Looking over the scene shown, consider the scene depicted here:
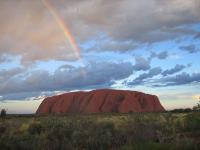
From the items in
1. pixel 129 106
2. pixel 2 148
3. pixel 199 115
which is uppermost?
pixel 129 106

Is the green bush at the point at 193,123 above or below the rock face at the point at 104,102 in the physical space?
below

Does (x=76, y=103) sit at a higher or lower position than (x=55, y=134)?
higher

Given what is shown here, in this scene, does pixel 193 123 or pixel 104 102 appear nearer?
pixel 193 123

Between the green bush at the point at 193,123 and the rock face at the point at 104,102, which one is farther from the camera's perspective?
the rock face at the point at 104,102

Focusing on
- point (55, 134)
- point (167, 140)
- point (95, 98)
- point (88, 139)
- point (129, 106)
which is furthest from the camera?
point (95, 98)

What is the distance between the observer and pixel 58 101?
158625 millimetres

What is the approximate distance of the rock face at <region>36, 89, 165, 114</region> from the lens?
138 meters

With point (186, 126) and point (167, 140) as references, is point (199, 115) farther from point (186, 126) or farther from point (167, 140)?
point (167, 140)

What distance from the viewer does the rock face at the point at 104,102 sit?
13775cm

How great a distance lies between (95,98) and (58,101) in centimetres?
2140

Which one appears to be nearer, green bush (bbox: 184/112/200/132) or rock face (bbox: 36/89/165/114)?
green bush (bbox: 184/112/200/132)

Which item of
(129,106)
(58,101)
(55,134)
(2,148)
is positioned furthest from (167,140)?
(58,101)

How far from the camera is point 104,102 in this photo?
143 meters

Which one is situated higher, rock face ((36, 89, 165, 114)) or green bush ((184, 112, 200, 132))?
rock face ((36, 89, 165, 114))
